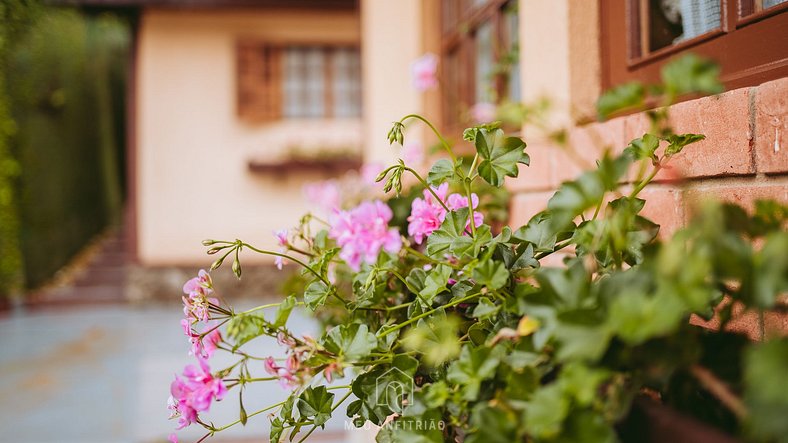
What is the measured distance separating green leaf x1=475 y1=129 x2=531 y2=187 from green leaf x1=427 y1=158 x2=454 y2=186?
4 centimetres

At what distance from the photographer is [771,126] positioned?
771 mm

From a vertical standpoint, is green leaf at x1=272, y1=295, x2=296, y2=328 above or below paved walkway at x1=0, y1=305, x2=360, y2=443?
above

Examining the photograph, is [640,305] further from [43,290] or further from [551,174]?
[43,290]

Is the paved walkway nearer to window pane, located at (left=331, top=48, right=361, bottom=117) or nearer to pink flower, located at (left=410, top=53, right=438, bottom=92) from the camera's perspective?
pink flower, located at (left=410, top=53, right=438, bottom=92)

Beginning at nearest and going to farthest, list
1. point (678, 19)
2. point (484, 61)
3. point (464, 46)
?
point (678, 19), point (484, 61), point (464, 46)

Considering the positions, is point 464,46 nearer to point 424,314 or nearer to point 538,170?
point 538,170

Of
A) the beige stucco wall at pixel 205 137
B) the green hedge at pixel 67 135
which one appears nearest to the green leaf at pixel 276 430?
the green hedge at pixel 67 135

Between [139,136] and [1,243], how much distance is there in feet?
5.22

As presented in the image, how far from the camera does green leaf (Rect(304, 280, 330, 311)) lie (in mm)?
780

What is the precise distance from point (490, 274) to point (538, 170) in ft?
2.74

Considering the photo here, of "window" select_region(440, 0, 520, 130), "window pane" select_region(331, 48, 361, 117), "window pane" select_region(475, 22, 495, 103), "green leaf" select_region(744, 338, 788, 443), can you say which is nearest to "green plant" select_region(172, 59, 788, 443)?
"green leaf" select_region(744, 338, 788, 443)

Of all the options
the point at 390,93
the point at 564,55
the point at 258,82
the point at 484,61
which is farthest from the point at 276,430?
the point at 258,82

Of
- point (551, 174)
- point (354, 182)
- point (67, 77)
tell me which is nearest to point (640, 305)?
point (551, 174)

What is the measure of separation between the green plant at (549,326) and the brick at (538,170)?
55 centimetres
